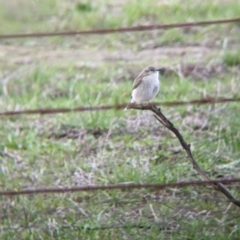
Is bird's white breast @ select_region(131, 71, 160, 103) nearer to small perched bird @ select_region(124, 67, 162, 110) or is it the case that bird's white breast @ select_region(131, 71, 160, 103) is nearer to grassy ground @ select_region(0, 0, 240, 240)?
small perched bird @ select_region(124, 67, 162, 110)

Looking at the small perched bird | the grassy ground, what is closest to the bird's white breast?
the small perched bird

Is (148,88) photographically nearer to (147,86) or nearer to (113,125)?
(147,86)

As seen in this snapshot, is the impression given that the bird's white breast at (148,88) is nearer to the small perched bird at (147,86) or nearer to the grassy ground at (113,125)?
the small perched bird at (147,86)

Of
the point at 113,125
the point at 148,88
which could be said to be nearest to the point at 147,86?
the point at 148,88

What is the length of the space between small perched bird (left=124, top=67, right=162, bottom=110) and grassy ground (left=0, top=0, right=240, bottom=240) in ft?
2.37

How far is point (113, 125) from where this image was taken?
6.43 m

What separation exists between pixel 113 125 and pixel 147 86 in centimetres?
164

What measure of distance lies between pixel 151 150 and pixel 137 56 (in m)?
1.99

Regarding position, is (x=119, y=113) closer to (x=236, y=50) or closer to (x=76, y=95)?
(x=76, y=95)

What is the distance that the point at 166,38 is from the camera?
8.16 metres

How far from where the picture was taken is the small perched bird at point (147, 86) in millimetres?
4801

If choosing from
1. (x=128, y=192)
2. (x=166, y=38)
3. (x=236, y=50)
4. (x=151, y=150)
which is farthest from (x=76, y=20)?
(x=128, y=192)

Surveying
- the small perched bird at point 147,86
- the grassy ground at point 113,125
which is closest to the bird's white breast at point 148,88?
the small perched bird at point 147,86

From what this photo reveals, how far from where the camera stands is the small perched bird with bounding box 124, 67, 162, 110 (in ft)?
15.8
